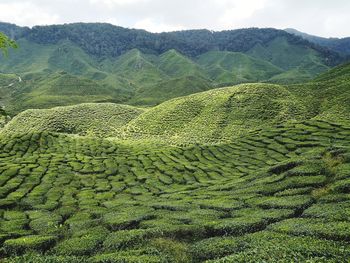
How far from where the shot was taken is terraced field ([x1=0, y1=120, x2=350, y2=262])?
59.2ft

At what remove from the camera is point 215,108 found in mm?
96562

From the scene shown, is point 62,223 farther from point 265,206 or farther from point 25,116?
point 25,116

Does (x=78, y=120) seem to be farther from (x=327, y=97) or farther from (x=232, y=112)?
(x=327, y=97)

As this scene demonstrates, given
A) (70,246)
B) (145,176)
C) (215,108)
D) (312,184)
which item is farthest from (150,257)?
(215,108)

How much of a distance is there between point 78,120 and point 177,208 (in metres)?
93.3

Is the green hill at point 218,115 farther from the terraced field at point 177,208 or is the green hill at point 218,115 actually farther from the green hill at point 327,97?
the terraced field at point 177,208

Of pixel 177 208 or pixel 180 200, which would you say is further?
pixel 180 200

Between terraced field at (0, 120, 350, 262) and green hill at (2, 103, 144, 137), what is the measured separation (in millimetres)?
55168

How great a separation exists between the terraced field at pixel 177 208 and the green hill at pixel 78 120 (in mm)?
55168

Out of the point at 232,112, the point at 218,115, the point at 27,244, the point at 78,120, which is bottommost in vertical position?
the point at 78,120

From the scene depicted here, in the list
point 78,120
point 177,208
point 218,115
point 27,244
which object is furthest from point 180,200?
point 78,120

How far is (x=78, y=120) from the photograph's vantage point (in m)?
115

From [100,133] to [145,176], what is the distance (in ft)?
207

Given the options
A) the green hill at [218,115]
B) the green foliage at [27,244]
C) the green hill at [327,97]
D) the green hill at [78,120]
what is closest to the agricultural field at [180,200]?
the green foliage at [27,244]
